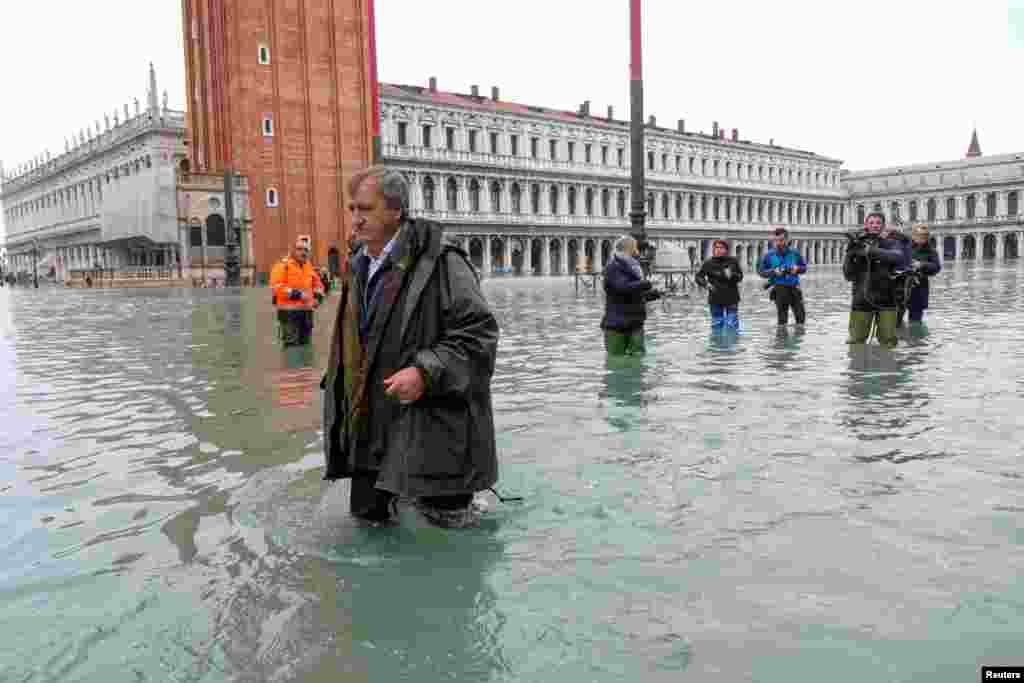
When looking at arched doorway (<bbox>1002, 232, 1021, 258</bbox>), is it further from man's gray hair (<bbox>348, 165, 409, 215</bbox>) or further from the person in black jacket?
man's gray hair (<bbox>348, 165, 409, 215</bbox>)

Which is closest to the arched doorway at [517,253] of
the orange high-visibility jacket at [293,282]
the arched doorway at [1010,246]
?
the orange high-visibility jacket at [293,282]

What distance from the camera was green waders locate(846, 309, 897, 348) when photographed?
8883 millimetres

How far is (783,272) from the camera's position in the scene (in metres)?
11.9

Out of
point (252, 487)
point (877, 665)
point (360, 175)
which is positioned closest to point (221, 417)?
point (252, 487)

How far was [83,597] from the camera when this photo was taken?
9.52ft

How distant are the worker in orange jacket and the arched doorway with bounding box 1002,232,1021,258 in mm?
99413

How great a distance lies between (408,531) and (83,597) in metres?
1.21

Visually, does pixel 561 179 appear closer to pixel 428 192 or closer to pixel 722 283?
pixel 428 192

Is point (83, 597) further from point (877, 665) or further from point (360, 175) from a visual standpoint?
point (877, 665)

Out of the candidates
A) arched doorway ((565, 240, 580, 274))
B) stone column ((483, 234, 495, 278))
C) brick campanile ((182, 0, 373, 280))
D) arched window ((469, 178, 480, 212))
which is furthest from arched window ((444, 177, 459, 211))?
brick campanile ((182, 0, 373, 280))

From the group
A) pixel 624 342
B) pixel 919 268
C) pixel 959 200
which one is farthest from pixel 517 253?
pixel 959 200

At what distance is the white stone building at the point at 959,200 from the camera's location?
91438mm

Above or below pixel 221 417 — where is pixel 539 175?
above

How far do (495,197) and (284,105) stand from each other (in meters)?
21.3
